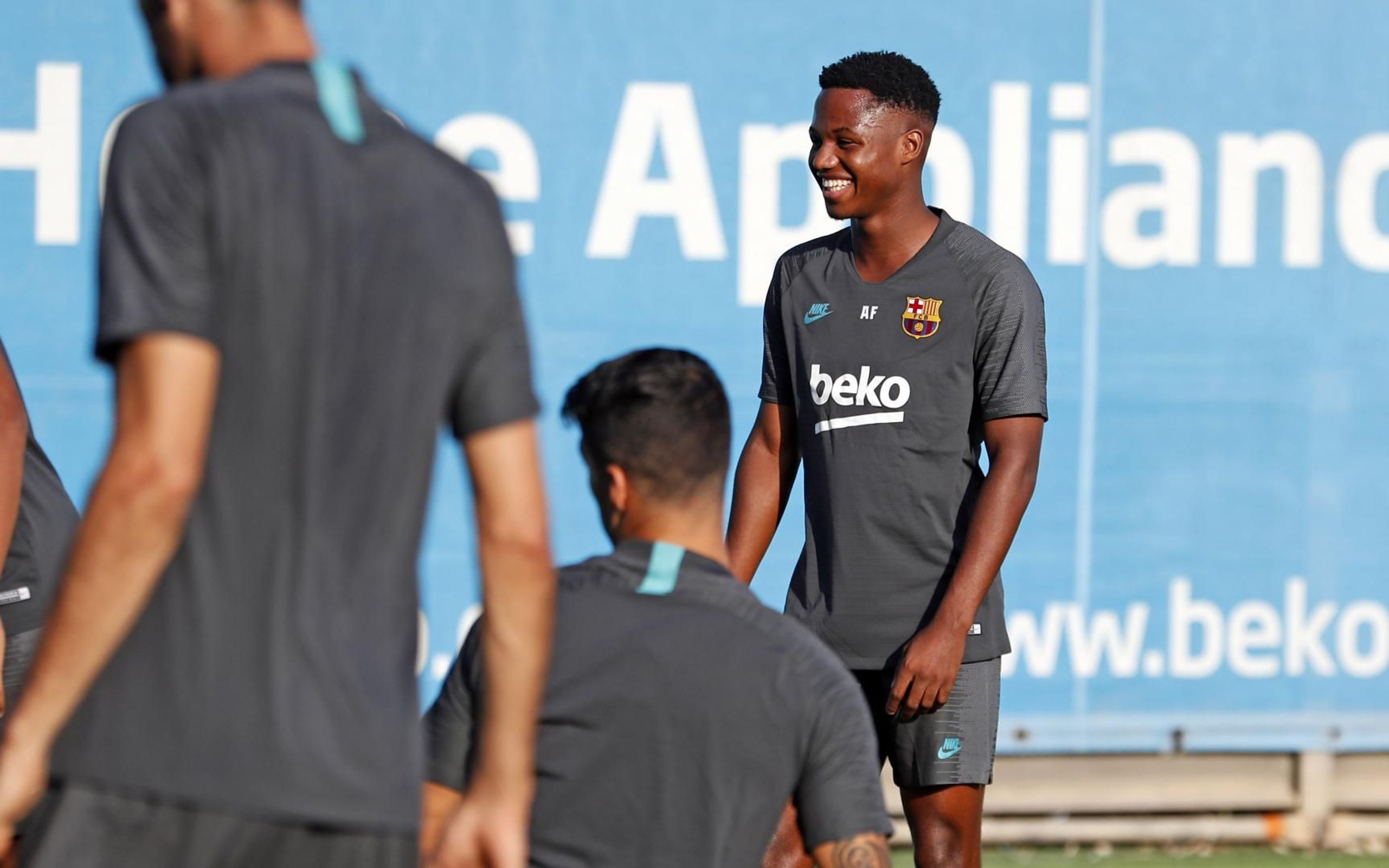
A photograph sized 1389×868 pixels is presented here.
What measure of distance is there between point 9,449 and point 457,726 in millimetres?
1334

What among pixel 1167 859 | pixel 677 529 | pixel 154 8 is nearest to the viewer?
pixel 154 8

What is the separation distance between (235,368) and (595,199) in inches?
148

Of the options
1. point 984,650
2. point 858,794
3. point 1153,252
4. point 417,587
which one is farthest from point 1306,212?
point 417,587

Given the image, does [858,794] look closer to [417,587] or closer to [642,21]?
[417,587]

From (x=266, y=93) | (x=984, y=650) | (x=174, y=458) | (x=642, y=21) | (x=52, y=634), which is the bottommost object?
(x=984, y=650)

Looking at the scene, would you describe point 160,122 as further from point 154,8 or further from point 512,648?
point 512,648

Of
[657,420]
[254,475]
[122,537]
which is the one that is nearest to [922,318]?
[657,420]

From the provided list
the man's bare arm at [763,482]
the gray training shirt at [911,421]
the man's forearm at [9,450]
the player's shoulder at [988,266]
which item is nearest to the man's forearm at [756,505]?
the man's bare arm at [763,482]

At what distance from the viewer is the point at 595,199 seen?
547 cm

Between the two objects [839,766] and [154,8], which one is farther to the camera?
[839,766]

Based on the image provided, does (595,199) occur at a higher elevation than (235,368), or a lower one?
higher

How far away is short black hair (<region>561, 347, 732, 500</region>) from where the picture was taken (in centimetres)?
249

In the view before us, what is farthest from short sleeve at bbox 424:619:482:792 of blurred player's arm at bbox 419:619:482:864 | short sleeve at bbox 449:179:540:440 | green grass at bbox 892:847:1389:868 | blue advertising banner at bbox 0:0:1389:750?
green grass at bbox 892:847:1389:868

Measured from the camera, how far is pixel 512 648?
6.35ft
